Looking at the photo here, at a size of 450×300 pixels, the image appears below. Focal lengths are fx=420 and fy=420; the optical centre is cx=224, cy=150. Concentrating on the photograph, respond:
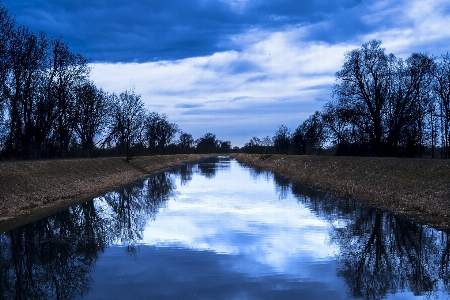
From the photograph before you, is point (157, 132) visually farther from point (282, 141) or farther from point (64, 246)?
point (64, 246)

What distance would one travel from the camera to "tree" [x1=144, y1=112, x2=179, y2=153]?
4422 inches

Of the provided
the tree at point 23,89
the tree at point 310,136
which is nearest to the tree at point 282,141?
the tree at point 310,136

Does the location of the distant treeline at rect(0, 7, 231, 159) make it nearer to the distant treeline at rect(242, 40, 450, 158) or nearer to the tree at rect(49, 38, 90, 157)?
the tree at rect(49, 38, 90, 157)

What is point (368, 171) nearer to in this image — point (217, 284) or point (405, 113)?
point (405, 113)

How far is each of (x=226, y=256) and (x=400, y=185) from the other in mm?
16066

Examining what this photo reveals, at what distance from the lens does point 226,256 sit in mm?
11672

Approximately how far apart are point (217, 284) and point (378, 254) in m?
5.31

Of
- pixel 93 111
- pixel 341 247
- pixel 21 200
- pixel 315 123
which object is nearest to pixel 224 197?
pixel 21 200

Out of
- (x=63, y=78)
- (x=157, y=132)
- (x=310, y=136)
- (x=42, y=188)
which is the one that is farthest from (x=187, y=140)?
(x=42, y=188)

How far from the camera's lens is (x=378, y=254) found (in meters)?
11.9

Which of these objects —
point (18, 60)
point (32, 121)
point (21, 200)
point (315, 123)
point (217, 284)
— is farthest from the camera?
point (315, 123)

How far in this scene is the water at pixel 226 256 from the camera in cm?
880

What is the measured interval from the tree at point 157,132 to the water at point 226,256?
8680 cm

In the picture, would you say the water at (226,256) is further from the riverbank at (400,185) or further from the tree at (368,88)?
the tree at (368,88)
